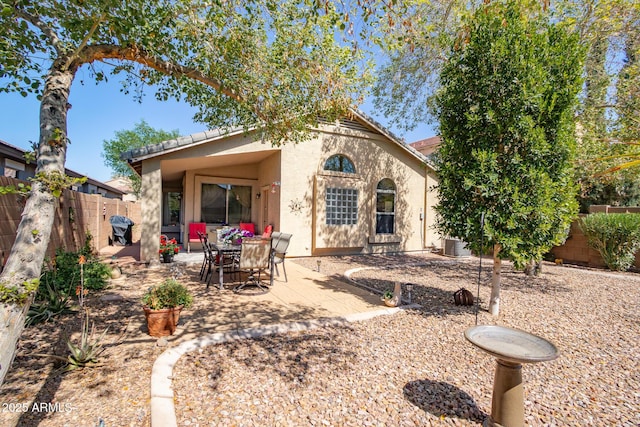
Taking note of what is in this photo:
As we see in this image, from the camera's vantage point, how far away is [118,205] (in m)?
16.0

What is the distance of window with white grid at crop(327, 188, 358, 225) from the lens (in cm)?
1178

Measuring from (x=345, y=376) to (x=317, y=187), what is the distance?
8.60m

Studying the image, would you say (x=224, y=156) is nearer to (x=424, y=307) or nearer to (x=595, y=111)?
(x=424, y=307)

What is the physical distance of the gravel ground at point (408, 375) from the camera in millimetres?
2666

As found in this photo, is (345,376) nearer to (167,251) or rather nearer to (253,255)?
(253,255)

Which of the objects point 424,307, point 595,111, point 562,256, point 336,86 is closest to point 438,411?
point 424,307

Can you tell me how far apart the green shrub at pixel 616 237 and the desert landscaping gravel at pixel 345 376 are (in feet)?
18.6

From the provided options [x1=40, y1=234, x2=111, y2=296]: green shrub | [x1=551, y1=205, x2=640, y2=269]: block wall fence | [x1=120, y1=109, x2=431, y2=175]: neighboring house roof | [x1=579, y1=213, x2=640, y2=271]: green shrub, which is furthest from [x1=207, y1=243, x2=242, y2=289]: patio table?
[x1=551, y1=205, x2=640, y2=269]: block wall fence

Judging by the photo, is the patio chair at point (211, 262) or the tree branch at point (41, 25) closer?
the tree branch at point (41, 25)

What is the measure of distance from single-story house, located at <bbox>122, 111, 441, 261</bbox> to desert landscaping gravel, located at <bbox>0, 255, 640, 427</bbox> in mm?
5829

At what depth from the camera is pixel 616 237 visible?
981cm

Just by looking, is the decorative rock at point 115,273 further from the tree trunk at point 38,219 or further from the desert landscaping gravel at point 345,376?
the tree trunk at point 38,219

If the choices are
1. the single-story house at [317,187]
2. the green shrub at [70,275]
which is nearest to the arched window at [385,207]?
the single-story house at [317,187]

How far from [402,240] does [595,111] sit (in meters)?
7.72
